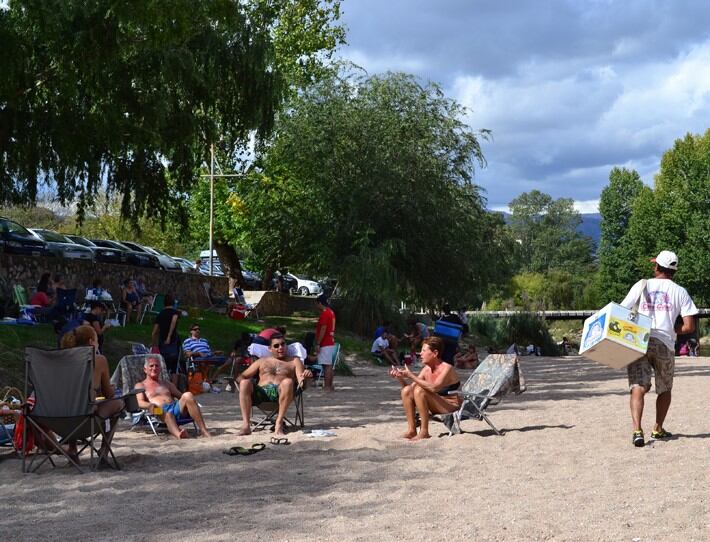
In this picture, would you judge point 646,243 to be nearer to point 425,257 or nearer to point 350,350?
point 425,257

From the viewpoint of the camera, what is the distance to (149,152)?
18.4 metres

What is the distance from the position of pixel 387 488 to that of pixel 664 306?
3189 millimetres

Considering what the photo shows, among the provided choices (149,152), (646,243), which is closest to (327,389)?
(149,152)

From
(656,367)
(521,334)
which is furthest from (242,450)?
(521,334)

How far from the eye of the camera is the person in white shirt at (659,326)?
8766mm

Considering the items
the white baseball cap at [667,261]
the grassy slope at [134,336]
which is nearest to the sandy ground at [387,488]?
the white baseball cap at [667,261]

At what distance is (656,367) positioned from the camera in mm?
8867

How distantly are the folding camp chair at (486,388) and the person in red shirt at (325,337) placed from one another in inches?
190

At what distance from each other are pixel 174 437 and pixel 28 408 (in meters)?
2.08

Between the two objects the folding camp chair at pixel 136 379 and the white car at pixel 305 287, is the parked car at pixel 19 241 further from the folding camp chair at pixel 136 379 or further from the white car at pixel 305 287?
the white car at pixel 305 287

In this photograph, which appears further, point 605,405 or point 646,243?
point 646,243

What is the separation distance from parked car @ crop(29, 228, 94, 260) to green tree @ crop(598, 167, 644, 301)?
4111 centimetres

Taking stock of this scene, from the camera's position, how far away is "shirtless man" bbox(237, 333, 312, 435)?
10391 mm

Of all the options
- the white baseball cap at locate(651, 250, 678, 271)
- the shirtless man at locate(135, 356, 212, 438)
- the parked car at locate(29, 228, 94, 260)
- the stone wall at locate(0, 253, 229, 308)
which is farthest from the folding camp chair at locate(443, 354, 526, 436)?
the parked car at locate(29, 228, 94, 260)
